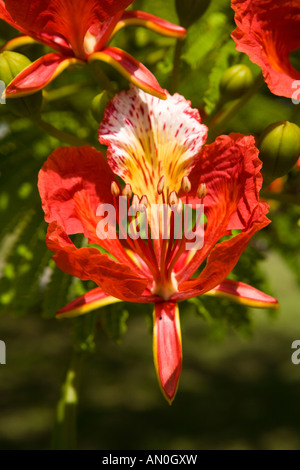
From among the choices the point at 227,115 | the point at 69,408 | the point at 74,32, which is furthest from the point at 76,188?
the point at 69,408

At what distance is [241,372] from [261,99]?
1785 mm

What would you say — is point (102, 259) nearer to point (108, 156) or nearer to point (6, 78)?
point (108, 156)

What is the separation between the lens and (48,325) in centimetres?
370

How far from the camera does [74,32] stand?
1.05 m

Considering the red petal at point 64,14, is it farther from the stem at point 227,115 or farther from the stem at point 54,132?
the stem at point 227,115

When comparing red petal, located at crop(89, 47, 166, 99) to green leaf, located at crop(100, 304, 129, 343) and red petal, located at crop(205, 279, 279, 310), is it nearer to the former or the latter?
red petal, located at crop(205, 279, 279, 310)

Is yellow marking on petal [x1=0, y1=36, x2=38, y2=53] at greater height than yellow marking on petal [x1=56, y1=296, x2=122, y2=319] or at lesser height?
greater

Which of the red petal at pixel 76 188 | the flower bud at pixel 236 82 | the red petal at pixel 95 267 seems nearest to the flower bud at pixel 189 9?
the flower bud at pixel 236 82

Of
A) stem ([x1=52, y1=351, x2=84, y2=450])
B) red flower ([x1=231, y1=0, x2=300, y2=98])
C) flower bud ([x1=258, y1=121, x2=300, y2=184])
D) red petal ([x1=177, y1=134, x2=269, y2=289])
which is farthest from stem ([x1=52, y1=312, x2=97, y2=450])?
red flower ([x1=231, y1=0, x2=300, y2=98])

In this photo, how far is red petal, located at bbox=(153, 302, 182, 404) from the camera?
3.21 ft

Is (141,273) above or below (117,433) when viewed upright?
below

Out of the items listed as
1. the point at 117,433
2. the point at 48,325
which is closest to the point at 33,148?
the point at 117,433

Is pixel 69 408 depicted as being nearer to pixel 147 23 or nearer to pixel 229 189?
pixel 229 189

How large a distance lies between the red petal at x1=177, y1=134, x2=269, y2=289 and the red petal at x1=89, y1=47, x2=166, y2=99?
0.13 meters
